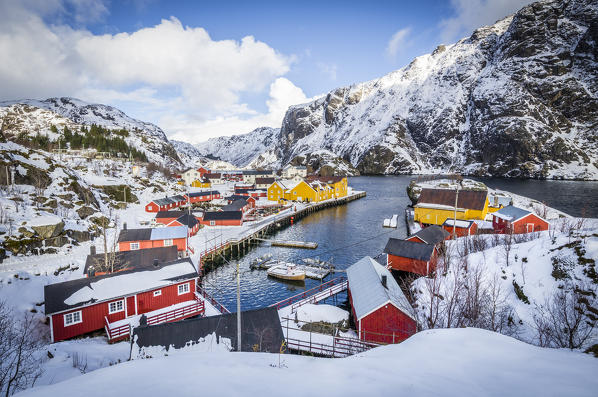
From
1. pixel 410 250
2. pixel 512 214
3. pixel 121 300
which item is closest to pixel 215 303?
pixel 121 300

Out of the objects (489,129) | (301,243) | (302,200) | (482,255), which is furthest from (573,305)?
(489,129)

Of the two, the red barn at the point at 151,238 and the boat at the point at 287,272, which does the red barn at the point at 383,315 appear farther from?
the red barn at the point at 151,238

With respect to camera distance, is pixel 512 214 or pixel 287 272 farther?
pixel 512 214

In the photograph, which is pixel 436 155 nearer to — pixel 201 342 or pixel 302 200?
pixel 302 200

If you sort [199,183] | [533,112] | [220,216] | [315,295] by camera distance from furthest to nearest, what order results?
1. [533,112]
2. [199,183]
3. [220,216]
4. [315,295]

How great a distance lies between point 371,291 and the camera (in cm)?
2102

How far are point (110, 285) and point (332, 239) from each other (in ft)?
108

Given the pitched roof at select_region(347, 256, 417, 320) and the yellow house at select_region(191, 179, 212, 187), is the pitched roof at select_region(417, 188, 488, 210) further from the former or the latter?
the yellow house at select_region(191, 179, 212, 187)

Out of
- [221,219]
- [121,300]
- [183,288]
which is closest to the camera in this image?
[121,300]

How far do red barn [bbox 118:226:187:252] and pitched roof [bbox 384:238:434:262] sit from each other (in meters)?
26.6

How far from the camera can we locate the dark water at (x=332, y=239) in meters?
29.7

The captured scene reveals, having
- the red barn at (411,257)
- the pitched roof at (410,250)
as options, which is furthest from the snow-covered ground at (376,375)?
the pitched roof at (410,250)

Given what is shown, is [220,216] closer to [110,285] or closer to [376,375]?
[110,285]

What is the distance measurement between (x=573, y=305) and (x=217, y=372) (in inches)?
624
